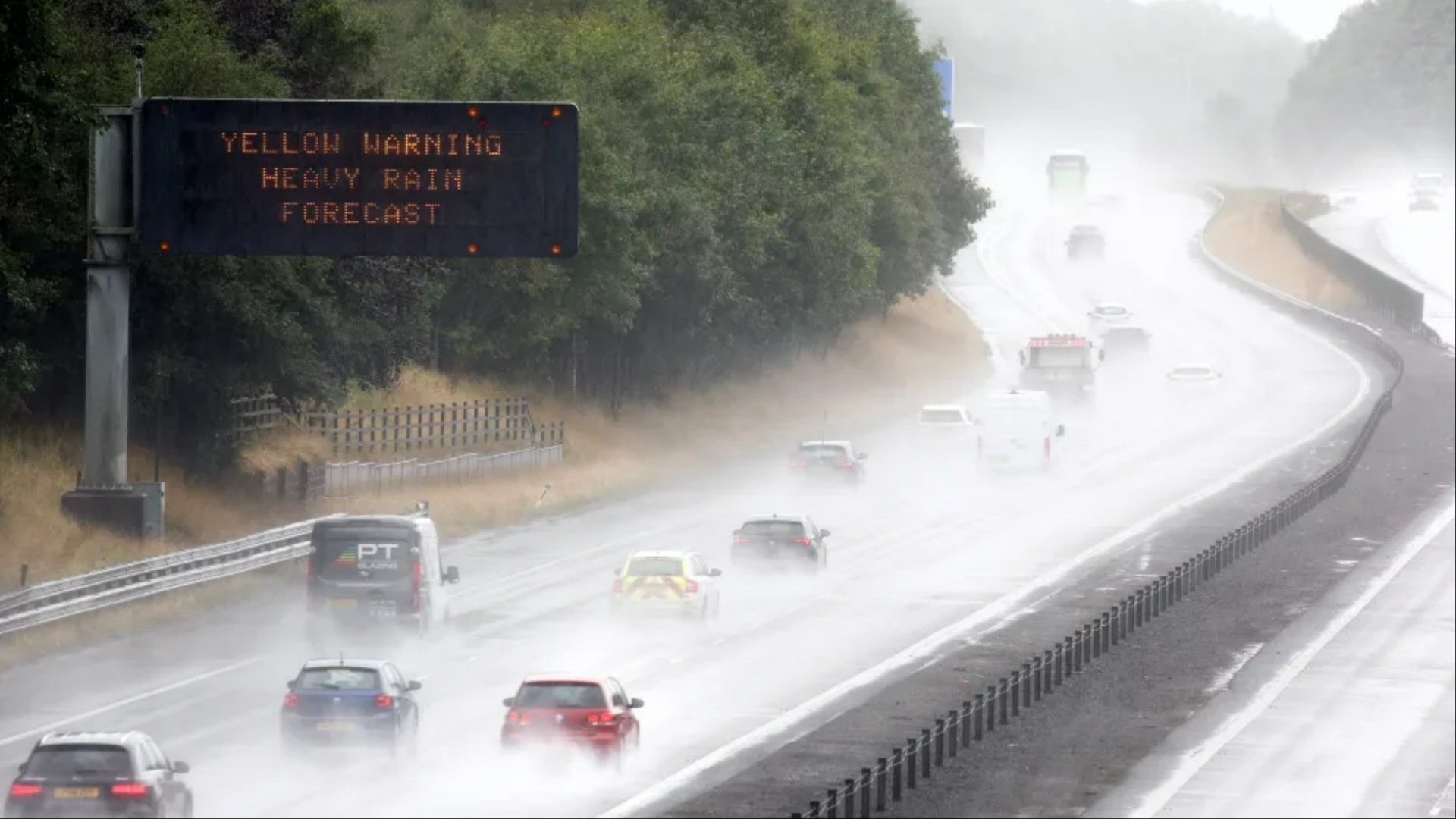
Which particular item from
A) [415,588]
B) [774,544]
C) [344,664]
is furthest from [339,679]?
[774,544]

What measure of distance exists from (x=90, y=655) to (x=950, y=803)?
50.1 feet

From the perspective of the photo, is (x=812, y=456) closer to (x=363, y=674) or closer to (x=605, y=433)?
(x=605, y=433)

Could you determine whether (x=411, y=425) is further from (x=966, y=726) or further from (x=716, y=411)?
(x=966, y=726)

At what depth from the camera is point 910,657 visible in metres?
38.9

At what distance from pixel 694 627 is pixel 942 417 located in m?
34.0

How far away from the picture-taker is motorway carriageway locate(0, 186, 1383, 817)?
2750cm

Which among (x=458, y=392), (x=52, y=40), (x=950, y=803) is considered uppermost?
(x=52, y=40)

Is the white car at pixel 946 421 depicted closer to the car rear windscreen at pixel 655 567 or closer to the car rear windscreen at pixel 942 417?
the car rear windscreen at pixel 942 417

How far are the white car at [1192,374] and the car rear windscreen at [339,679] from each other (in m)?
68.2

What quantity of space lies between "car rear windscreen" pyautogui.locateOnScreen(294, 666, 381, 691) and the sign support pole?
12.7m

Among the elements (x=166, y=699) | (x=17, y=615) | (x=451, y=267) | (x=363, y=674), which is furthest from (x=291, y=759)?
(x=451, y=267)

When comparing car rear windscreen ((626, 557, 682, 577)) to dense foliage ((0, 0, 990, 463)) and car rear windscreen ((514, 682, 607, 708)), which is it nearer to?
dense foliage ((0, 0, 990, 463))

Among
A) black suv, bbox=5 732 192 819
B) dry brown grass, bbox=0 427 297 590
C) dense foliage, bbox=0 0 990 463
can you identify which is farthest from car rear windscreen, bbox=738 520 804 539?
black suv, bbox=5 732 192 819

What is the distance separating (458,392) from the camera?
67.8m
